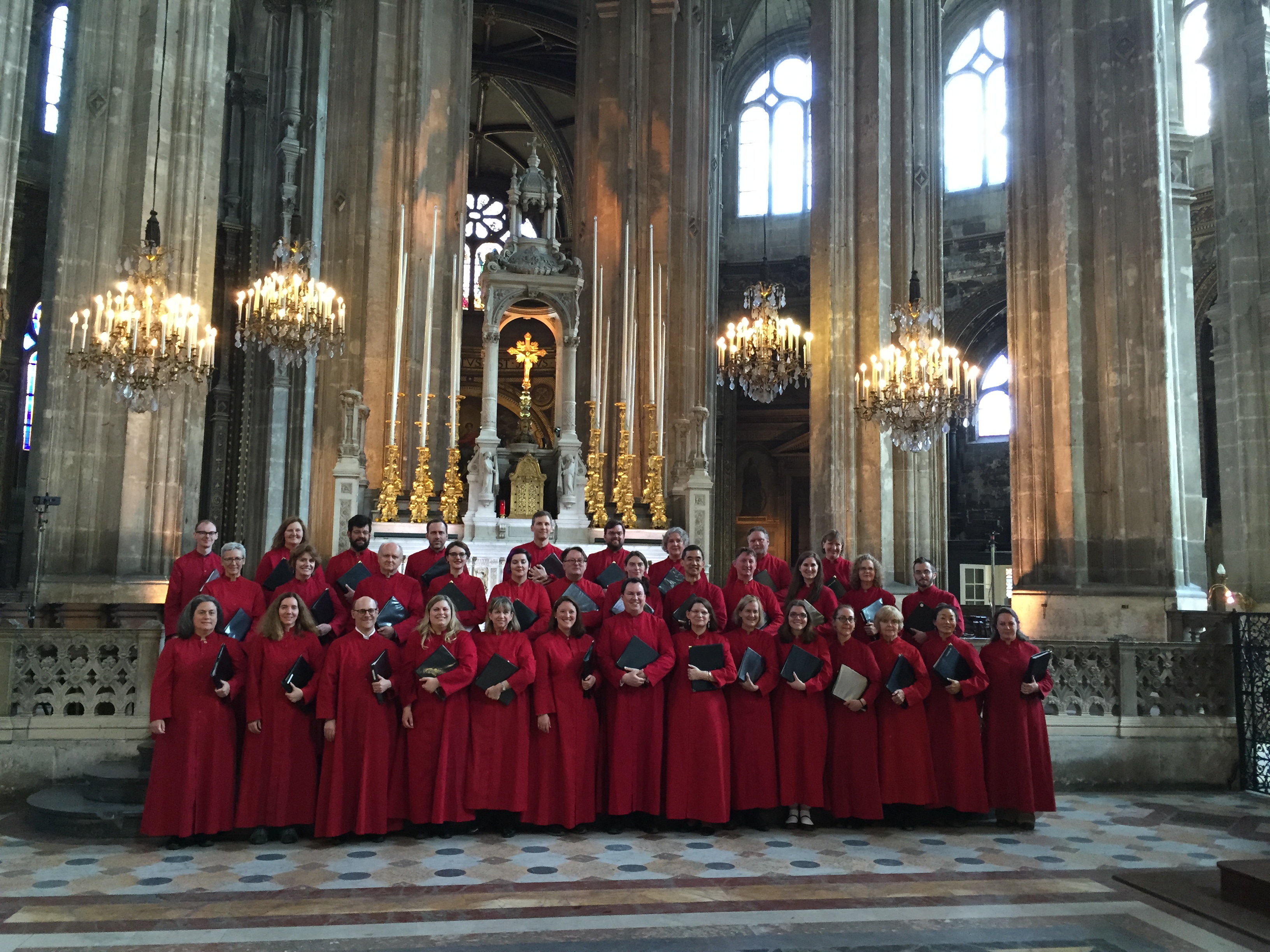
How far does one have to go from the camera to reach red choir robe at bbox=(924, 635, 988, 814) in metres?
7.62

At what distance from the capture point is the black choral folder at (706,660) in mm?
7379

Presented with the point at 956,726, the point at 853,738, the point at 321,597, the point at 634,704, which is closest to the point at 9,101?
the point at 321,597

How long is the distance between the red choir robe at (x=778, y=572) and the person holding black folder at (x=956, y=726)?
182cm

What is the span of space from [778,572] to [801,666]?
7.55ft

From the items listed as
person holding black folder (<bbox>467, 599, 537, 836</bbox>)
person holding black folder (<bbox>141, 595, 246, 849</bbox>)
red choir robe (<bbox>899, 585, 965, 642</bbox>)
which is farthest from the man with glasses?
red choir robe (<bbox>899, 585, 965, 642</bbox>)

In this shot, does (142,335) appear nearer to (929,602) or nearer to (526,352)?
(526,352)

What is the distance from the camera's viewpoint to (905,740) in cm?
759

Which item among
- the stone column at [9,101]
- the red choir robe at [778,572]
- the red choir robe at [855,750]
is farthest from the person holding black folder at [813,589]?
the stone column at [9,101]

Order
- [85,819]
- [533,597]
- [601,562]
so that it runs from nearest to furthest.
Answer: [85,819] < [533,597] < [601,562]

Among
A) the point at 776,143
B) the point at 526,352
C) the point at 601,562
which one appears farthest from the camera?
the point at 776,143

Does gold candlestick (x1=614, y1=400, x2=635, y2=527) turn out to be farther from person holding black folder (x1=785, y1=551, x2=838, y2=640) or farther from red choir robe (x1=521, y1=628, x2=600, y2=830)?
red choir robe (x1=521, y1=628, x2=600, y2=830)

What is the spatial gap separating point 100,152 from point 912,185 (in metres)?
9.52

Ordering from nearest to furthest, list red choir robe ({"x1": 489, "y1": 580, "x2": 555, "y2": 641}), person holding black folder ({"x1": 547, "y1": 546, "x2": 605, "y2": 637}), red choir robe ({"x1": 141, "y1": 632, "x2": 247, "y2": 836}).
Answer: red choir robe ({"x1": 141, "y1": 632, "x2": 247, "y2": 836})
red choir robe ({"x1": 489, "y1": 580, "x2": 555, "y2": 641})
person holding black folder ({"x1": 547, "y1": 546, "x2": 605, "y2": 637})

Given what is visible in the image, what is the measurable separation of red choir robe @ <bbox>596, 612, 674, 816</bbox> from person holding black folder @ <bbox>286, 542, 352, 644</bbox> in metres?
1.79
